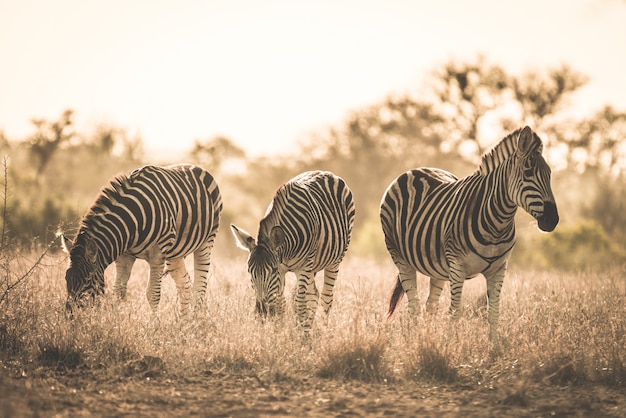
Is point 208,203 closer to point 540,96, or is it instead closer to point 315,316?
point 315,316

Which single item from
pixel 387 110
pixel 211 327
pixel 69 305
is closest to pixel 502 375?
pixel 211 327

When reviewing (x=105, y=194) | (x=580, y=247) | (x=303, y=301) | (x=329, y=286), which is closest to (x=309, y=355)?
(x=303, y=301)

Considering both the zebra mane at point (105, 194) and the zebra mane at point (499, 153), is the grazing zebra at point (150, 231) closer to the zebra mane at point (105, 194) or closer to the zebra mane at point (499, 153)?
the zebra mane at point (105, 194)

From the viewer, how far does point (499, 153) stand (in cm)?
861

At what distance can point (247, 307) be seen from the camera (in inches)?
360

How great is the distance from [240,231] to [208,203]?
2195 mm

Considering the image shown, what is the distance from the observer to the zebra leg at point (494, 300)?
8406 mm

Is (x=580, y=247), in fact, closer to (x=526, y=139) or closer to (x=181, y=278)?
(x=181, y=278)

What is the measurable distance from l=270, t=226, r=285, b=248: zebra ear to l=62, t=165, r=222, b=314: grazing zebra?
1.68 m

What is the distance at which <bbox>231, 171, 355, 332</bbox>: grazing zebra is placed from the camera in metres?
8.29

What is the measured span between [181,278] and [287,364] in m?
3.61

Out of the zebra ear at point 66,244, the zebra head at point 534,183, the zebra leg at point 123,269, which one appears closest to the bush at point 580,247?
the zebra head at point 534,183

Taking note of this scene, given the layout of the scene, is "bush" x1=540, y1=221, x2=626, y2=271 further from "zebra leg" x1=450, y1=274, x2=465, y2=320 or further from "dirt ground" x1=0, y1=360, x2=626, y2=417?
"dirt ground" x1=0, y1=360, x2=626, y2=417

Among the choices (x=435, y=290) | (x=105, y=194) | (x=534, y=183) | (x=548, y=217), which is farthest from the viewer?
(x=435, y=290)
